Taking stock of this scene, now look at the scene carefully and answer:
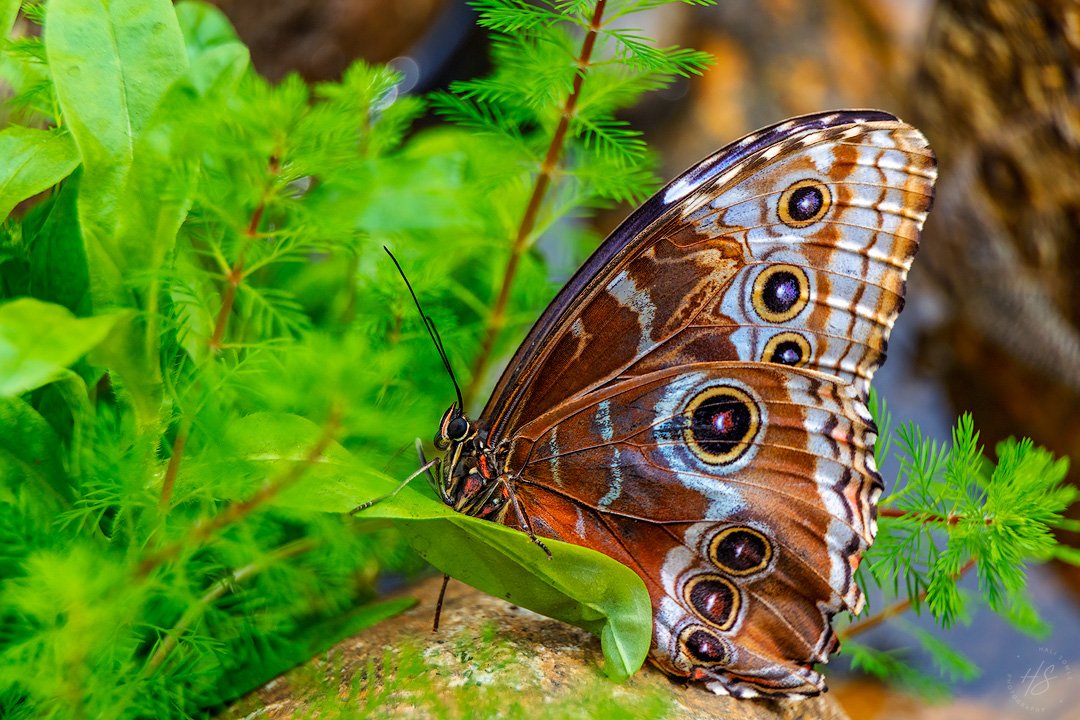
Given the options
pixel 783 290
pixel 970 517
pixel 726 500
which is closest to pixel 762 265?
pixel 783 290

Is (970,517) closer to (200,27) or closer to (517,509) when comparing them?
(517,509)

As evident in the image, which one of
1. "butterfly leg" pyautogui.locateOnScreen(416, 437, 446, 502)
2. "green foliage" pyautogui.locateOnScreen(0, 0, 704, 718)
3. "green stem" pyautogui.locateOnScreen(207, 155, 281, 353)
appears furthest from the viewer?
"butterfly leg" pyautogui.locateOnScreen(416, 437, 446, 502)

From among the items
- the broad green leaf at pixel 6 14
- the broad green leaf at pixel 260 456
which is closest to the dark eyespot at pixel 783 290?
the broad green leaf at pixel 260 456

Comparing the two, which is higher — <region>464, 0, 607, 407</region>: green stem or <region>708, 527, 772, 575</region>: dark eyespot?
<region>464, 0, 607, 407</region>: green stem

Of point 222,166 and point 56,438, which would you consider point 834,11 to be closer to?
point 222,166

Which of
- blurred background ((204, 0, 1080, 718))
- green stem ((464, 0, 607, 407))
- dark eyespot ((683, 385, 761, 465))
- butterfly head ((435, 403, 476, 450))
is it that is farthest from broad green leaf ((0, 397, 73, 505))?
blurred background ((204, 0, 1080, 718))

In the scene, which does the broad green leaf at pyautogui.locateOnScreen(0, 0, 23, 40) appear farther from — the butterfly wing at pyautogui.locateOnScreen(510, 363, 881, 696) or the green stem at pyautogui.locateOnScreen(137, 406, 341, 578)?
the butterfly wing at pyautogui.locateOnScreen(510, 363, 881, 696)
